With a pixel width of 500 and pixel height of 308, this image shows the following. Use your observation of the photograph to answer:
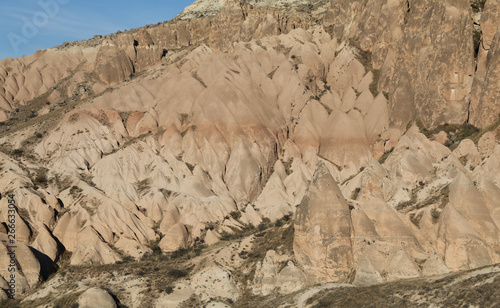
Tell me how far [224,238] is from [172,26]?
7065 cm

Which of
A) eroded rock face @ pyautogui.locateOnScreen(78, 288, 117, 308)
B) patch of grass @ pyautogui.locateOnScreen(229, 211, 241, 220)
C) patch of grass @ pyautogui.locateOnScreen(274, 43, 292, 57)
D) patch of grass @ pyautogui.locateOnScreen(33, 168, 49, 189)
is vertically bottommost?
eroded rock face @ pyautogui.locateOnScreen(78, 288, 117, 308)

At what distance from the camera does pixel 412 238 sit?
4347cm

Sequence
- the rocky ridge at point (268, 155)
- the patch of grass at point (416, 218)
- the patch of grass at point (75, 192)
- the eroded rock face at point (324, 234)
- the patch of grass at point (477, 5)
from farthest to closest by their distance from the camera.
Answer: the patch of grass at point (477, 5) → the patch of grass at point (75, 192) → the patch of grass at point (416, 218) → the rocky ridge at point (268, 155) → the eroded rock face at point (324, 234)

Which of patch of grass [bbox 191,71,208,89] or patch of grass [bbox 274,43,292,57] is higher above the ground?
patch of grass [bbox 274,43,292,57]

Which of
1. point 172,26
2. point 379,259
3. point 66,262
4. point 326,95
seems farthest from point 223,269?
point 172,26

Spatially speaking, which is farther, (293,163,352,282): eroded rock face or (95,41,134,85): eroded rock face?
(95,41,134,85): eroded rock face

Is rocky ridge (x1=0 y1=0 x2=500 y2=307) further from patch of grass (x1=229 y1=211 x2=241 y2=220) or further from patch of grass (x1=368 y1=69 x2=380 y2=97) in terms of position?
patch of grass (x1=229 y1=211 x2=241 y2=220)

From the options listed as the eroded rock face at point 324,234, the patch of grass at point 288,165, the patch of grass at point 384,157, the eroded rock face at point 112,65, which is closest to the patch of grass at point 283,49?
the patch of grass at point 288,165

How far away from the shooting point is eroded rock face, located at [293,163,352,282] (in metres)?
43.8

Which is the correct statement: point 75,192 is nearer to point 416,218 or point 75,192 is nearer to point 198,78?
point 198,78

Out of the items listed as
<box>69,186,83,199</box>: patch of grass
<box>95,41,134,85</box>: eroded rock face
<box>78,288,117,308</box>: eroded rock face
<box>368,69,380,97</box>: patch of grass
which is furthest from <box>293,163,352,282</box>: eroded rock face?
<box>95,41,134,85</box>: eroded rock face

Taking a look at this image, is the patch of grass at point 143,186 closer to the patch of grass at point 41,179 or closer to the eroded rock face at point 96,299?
the patch of grass at point 41,179

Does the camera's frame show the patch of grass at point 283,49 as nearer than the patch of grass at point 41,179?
No

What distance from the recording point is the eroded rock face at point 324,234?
43.8 m
